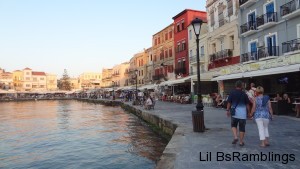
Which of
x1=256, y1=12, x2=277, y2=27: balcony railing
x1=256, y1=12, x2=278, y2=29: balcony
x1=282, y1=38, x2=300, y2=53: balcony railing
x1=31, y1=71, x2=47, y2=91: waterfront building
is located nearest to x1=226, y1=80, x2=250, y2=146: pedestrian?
x1=282, y1=38, x2=300, y2=53: balcony railing

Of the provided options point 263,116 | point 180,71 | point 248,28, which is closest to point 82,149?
point 263,116

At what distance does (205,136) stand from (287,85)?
13.1 metres

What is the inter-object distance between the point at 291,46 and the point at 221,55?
31.8 ft

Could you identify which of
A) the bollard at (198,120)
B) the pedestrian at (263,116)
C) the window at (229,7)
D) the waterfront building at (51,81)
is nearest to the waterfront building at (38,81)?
the waterfront building at (51,81)

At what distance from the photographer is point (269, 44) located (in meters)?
21.9

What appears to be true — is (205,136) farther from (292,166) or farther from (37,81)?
(37,81)

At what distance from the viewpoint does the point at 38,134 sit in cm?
1716

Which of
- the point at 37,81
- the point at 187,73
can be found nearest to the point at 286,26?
the point at 187,73

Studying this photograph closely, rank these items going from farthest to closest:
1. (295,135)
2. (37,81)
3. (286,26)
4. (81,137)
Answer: (37,81)
(286,26)
(81,137)
(295,135)

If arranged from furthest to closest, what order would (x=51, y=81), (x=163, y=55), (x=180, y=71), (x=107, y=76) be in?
1. (x=51, y=81)
2. (x=107, y=76)
3. (x=163, y=55)
4. (x=180, y=71)

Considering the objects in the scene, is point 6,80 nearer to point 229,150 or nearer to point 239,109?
point 239,109

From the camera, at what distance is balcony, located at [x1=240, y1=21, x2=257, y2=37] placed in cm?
2316

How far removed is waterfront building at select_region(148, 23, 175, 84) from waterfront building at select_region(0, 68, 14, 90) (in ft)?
293

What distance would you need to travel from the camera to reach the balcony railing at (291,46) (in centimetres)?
1841
